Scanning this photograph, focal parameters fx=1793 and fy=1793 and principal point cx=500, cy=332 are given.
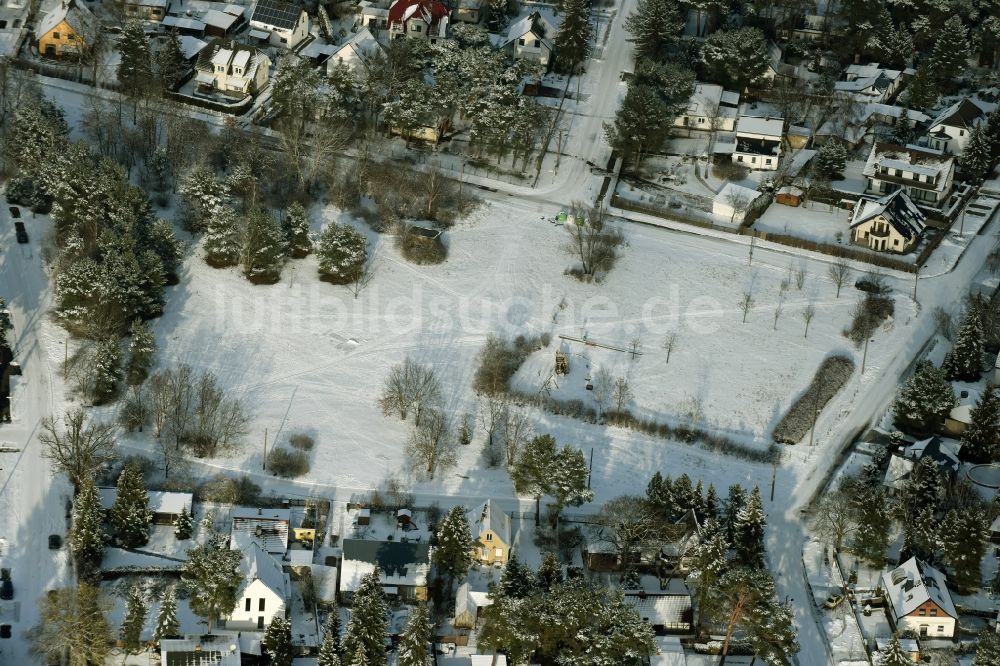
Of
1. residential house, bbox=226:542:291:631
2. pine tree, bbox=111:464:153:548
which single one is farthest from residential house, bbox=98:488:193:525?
residential house, bbox=226:542:291:631

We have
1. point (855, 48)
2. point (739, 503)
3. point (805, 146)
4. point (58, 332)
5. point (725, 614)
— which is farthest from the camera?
point (855, 48)

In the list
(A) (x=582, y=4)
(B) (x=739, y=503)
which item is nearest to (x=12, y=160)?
(A) (x=582, y=4)

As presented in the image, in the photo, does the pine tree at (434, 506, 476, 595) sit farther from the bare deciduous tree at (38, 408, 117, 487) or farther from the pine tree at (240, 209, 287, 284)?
the pine tree at (240, 209, 287, 284)

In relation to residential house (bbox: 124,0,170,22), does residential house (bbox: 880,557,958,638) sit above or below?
below

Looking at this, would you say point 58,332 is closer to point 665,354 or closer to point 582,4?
point 665,354

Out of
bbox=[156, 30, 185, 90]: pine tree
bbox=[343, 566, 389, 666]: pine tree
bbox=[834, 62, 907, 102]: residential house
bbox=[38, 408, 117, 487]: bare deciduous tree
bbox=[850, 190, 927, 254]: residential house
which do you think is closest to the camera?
bbox=[343, 566, 389, 666]: pine tree

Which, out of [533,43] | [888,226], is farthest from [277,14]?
[888,226]
